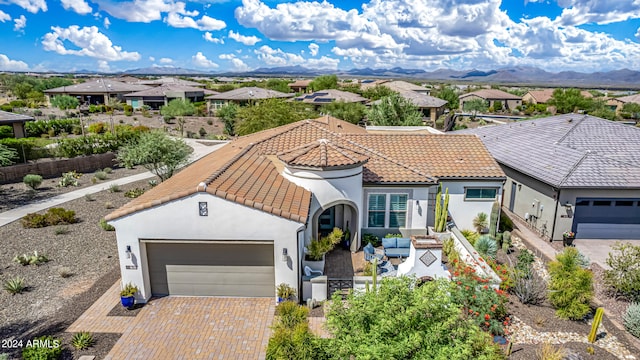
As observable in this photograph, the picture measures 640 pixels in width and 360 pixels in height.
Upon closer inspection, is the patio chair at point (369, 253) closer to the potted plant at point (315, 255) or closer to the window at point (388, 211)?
the window at point (388, 211)

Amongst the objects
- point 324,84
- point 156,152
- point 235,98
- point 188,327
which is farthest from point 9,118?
point 324,84

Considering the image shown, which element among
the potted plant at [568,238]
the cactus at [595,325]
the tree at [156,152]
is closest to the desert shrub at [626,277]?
the cactus at [595,325]

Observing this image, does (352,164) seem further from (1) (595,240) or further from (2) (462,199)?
(1) (595,240)

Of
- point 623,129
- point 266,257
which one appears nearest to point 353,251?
point 266,257

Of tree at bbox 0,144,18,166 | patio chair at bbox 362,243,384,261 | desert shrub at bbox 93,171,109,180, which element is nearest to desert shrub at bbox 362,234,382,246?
patio chair at bbox 362,243,384,261

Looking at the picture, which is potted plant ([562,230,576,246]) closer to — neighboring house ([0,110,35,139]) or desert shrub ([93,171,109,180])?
desert shrub ([93,171,109,180])

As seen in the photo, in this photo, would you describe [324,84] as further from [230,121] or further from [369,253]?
[369,253]

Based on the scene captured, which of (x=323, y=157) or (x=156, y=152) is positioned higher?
(x=323, y=157)
